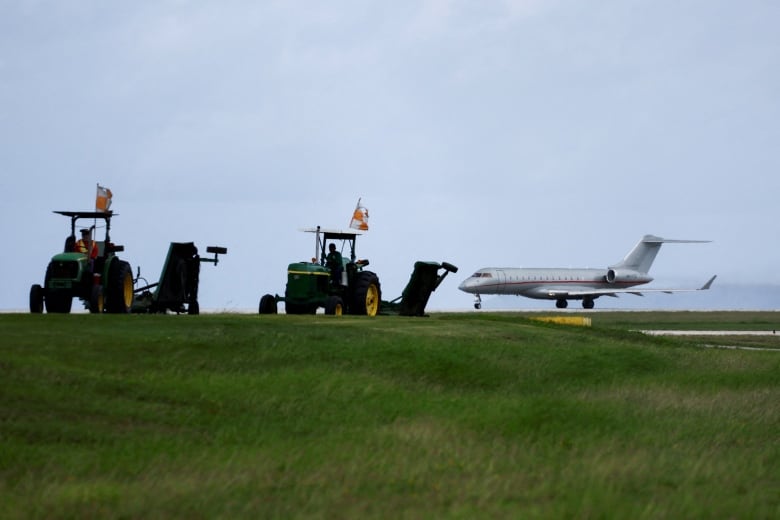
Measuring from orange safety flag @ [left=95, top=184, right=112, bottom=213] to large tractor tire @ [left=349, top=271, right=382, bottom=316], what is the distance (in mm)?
7528

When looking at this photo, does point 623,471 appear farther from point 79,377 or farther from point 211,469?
point 79,377

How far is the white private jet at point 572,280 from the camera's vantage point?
8969 cm

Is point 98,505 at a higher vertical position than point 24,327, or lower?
lower

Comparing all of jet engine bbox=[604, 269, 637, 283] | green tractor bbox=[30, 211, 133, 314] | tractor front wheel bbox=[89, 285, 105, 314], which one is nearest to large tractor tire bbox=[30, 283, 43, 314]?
green tractor bbox=[30, 211, 133, 314]

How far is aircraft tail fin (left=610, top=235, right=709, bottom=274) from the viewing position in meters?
108

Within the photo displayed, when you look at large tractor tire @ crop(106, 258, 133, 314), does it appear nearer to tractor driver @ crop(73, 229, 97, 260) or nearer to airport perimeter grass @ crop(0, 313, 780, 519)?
tractor driver @ crop(73, 229, 97, 260)

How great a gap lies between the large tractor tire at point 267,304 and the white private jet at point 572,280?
5198 centimetres

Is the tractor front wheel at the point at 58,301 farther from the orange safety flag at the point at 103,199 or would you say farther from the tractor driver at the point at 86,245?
the orange safety flag at the point at 103,199

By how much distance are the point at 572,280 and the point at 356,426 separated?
83135 millimetres

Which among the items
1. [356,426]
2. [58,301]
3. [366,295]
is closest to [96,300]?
[58,301]

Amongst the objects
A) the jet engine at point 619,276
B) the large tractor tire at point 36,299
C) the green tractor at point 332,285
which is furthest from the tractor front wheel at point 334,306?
the jet engine at point 619,276

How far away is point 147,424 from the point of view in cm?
1421

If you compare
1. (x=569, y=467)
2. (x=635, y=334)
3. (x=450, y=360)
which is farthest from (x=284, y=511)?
(x=635, y=334)

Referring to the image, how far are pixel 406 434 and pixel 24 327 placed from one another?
9.45 metres
